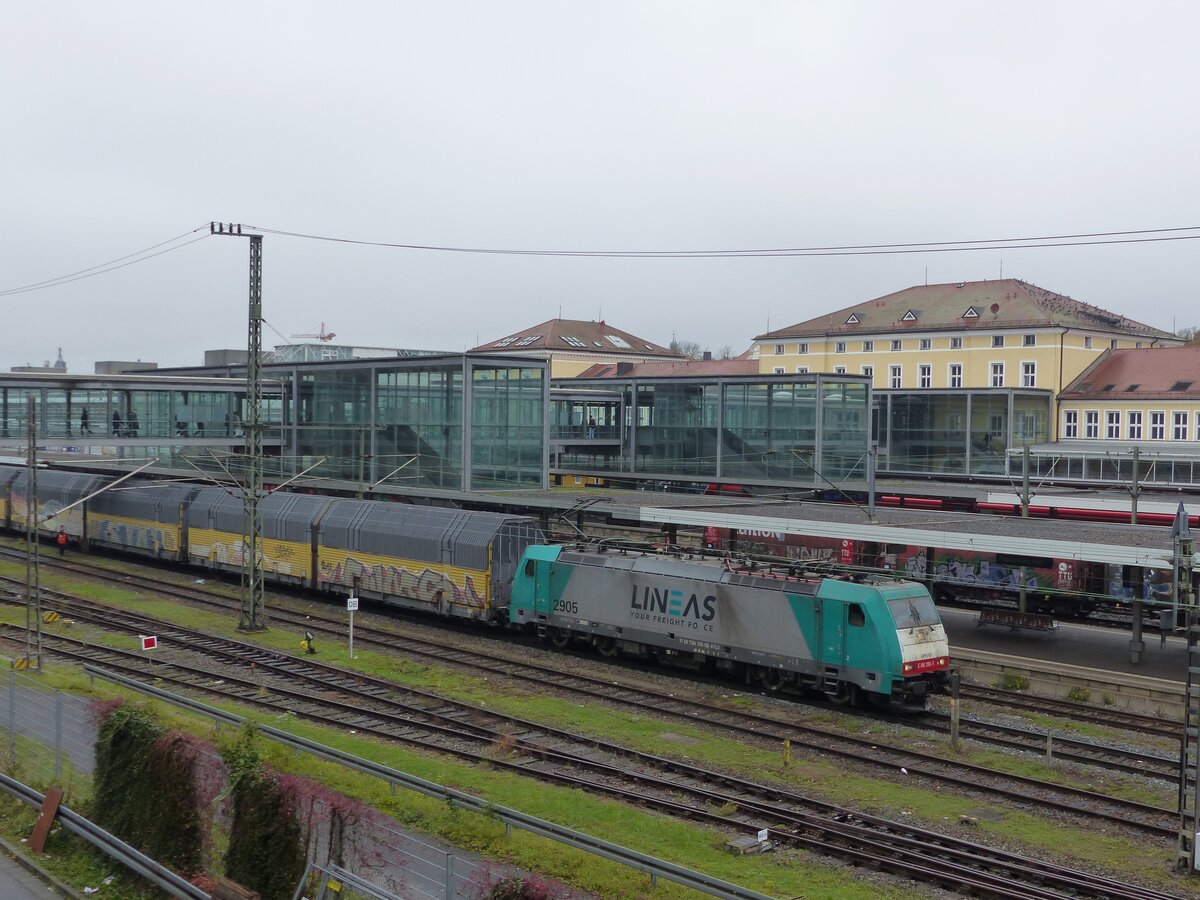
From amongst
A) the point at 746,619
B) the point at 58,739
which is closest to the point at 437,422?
the point at 746,619

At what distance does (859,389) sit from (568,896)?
154ft

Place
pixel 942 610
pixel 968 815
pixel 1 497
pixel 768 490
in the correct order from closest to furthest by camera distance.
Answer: pixel 968 815, pixel 942 610, pixel 768 490, pixel 1 497

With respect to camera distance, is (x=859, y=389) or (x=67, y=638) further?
(x=859, y=389)

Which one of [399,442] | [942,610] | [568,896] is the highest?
[399,442]

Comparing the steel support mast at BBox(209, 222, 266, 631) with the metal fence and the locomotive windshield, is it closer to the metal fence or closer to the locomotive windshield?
the metal fence

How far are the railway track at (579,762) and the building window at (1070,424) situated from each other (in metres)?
57.7

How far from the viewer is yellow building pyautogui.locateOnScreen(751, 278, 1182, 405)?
73250 millimetres

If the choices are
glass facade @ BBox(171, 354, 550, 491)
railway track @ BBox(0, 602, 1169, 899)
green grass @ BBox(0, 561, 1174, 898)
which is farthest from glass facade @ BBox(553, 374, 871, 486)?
railway track @ BBox(0, 602, 1169, 899)

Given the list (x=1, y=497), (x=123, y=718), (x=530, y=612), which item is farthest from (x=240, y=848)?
(x=1, y=497)

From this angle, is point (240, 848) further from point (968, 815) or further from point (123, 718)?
point (968, 815)

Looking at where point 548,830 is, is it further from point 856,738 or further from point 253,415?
point 253,415

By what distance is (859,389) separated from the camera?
5538cm

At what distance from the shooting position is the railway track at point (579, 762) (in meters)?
15.5

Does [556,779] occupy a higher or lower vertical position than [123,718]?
lower
